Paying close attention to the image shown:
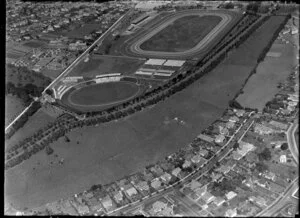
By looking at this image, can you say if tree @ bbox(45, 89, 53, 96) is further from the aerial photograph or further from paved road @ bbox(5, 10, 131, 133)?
paved road @ bbox(5, 10, 131, 133)

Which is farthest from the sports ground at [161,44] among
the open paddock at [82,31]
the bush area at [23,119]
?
the open paddock at [82,31]

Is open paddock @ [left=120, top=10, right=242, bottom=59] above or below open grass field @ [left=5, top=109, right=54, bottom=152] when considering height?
above

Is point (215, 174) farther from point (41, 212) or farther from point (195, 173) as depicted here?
point (41, 212)

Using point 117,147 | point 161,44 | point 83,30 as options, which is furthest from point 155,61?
point 83,30

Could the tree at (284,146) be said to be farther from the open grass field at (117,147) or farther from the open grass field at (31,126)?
the open grass field at (31,126)

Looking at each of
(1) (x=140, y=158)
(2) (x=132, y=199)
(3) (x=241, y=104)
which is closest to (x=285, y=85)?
(3) (x=241, y=104)

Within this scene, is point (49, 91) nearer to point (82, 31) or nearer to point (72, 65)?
point (72, 65)

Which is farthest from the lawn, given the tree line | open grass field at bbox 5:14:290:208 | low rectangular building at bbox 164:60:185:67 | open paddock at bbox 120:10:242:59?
open paddock at bbox 120:10:242:59
